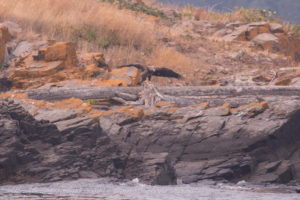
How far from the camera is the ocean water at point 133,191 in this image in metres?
4.92

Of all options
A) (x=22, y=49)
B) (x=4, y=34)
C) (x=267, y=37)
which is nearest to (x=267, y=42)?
(x=267, y=37)

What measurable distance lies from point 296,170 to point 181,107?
85.6 inches

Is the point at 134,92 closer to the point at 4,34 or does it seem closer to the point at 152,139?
the point at 152,139

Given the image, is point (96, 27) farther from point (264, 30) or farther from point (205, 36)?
point (264, 30)

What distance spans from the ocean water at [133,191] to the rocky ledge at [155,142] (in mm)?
255

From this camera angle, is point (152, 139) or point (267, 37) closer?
point (152, 139)

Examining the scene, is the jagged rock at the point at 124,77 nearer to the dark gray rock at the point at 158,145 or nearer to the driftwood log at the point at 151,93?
Result: the driftwood log at the point at 151,93

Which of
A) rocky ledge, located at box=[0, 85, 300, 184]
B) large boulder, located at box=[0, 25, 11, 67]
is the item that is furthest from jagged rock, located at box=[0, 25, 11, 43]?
rocky ledge, located at box=[0, 85, 300, 184]

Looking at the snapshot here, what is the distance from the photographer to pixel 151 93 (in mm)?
8641

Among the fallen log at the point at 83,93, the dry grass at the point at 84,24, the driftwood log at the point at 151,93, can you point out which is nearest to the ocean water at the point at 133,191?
the driftwood log at the point at 151,93

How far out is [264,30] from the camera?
69.0 ft

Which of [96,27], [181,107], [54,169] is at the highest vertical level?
[96,27]

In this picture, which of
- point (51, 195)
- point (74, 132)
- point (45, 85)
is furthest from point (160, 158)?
point (45, 85)

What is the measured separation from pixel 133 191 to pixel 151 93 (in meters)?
3.52
